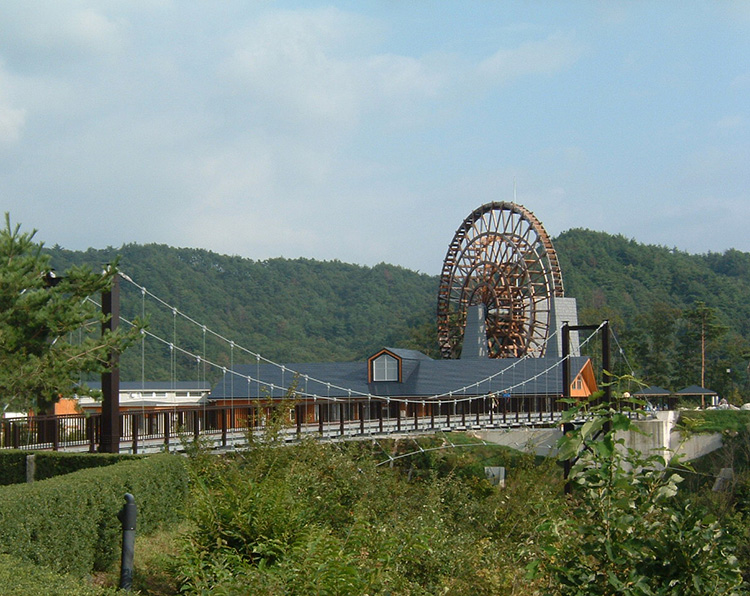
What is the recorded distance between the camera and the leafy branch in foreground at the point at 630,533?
4145 millimetres

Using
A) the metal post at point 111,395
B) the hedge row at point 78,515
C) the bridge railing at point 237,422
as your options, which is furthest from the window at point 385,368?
the hedge row at point 78,515

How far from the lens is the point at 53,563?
8.88m

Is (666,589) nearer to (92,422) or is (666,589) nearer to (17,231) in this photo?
(17,231)

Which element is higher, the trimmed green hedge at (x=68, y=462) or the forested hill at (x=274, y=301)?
the forested hill at (x=274, y=301)

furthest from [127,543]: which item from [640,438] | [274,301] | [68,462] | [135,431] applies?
[274,301]

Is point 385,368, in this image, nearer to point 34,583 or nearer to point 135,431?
point 135,431

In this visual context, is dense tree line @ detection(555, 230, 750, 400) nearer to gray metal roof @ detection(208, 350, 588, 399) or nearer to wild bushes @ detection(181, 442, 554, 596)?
gray metal roof @ detection(208, 350, 588, 399)

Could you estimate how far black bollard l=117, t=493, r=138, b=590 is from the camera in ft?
28.9

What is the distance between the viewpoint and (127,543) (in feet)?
29.3

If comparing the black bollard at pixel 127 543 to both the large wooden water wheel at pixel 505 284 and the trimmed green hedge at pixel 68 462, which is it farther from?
the large wooden water wheel at pixel 505 284

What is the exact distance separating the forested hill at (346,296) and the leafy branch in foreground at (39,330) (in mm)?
56476

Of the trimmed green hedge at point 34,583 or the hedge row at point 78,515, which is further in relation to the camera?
the hedge row at point 78,515

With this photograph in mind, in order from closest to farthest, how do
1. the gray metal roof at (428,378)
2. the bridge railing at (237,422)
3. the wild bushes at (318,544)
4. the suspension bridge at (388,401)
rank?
the wild bushes at (318,544), the bridge railing at (237,422), the suspension bridge at (388,401), the gray metal roof at (428,378)

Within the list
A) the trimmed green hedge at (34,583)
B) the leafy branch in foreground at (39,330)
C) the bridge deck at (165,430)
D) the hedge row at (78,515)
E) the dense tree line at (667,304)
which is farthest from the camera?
the dense tree line at (667,304)
